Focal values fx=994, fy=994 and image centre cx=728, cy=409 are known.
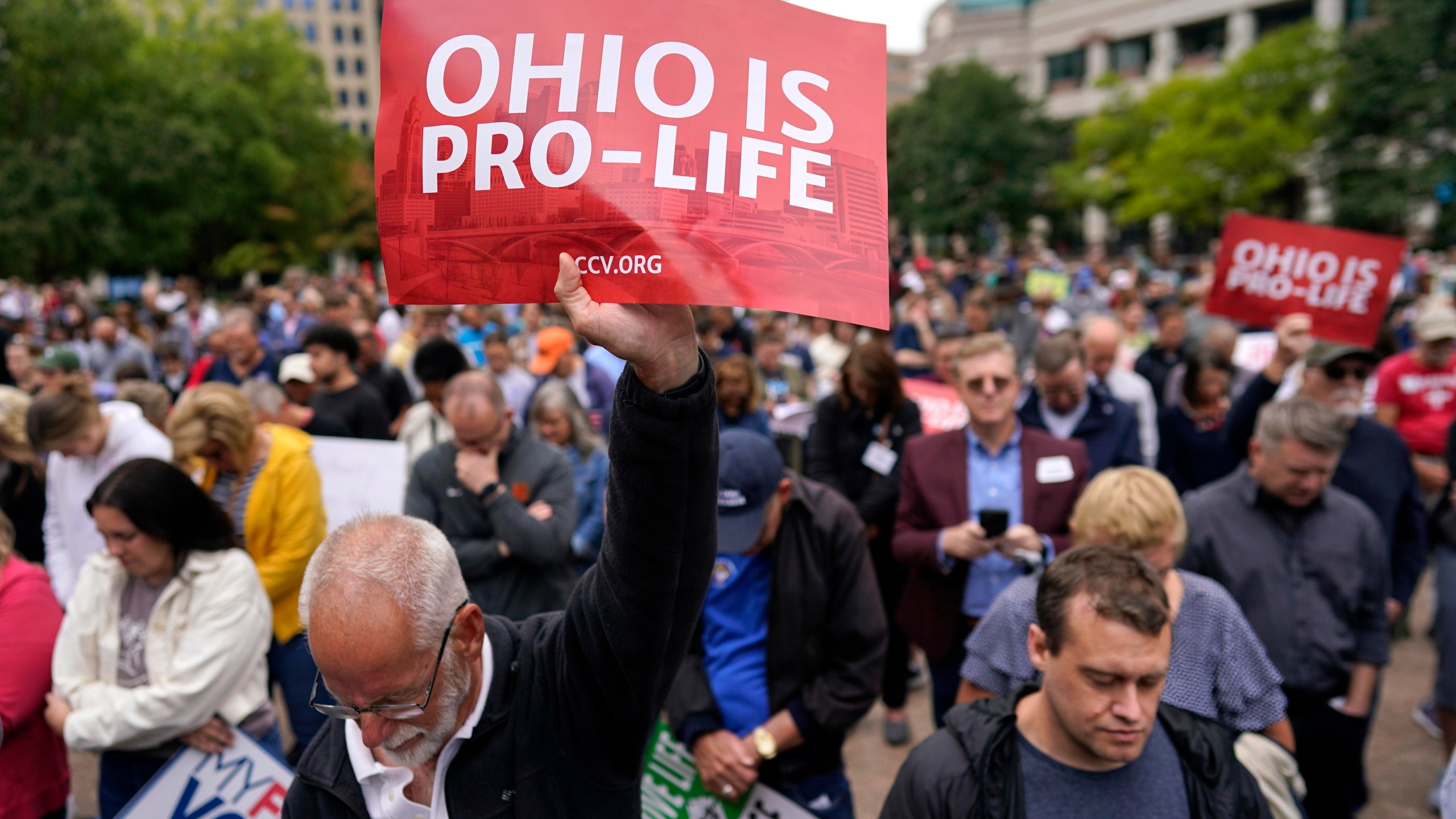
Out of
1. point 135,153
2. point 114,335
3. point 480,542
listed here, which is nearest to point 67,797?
point 480,542

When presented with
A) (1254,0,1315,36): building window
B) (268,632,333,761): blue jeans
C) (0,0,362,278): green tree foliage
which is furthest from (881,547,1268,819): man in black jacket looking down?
(1254,0,1315,36): building window

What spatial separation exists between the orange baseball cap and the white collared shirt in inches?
226

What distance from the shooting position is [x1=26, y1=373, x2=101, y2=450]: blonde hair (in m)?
4.27

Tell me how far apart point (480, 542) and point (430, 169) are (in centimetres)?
243

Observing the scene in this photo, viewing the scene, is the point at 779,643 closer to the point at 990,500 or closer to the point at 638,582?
the point at 990,500

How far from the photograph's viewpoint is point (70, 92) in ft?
106

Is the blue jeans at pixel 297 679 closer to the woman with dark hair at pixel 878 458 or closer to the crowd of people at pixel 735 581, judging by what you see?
the crowd of people at pixel 735 581

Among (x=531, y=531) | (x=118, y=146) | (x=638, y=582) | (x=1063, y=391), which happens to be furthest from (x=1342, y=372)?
(x=118, y=146)

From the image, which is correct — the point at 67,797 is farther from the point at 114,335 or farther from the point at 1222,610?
the point at 114,335

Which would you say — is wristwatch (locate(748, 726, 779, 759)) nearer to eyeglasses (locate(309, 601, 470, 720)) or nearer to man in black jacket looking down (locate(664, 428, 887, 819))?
man in black jacket looking down (locate(664, 428, 887, 819))

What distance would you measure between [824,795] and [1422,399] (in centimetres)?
493

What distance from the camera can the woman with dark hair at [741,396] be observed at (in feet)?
18.6

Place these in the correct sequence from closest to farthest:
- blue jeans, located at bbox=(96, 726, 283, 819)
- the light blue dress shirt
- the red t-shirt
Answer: blue jeans, located at bbox=(96, 726, 283, 819) < the light blue dress shirt < the red t-shirt

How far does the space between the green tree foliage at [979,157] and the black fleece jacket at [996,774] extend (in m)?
51.1
